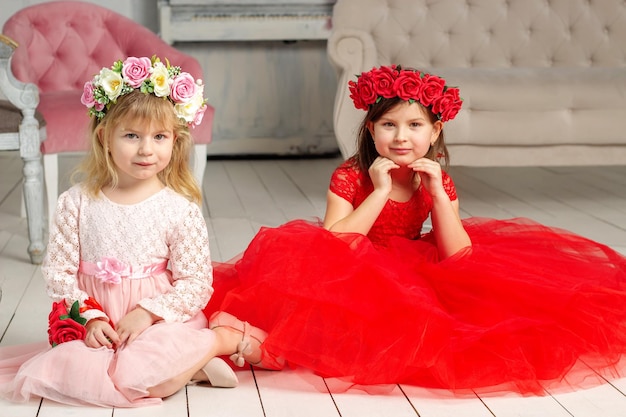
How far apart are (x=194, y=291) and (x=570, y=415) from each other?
30.8 inches

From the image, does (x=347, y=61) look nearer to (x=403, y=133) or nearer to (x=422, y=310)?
(x=403, y=133)

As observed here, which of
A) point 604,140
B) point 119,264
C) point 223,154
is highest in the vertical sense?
point 119,264

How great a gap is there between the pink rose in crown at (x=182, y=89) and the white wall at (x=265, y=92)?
338cm

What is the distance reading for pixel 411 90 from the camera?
2082 millimetres

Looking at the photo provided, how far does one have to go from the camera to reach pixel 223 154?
5.32 meters

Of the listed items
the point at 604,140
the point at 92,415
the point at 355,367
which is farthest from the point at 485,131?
the point at 92,415

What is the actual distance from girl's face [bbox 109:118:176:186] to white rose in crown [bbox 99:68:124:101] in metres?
0.06

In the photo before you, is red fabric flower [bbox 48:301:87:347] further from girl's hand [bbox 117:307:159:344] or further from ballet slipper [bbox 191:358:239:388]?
ballet slipper [bbox 191:358:239:388]

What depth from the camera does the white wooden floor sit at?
174 cm

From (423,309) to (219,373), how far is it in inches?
17.1

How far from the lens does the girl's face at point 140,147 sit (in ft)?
5.95

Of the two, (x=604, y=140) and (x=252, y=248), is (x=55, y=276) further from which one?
(x=604, y=140)

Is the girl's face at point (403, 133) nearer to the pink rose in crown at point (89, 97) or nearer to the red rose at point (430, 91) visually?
the red rose at point (430, 91)

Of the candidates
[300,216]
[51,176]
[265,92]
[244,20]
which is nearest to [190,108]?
[51,176]
